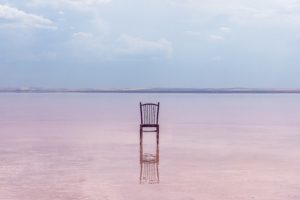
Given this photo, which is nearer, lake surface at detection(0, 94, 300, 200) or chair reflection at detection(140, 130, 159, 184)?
lake surface at detection(0, 94, 300, 200)

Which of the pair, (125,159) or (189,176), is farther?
(125,159)

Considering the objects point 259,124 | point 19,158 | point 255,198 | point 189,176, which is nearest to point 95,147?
point 19,158

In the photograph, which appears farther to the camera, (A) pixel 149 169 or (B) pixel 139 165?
(B) pixel 139 165

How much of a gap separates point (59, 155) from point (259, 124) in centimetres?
884

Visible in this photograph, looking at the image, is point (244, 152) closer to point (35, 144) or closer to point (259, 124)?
point (35, 144)

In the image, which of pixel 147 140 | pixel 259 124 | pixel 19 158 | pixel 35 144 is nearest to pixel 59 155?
pixel 19 158

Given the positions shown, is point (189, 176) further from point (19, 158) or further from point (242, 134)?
point (242, 134)

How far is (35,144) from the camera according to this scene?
11.2 meters

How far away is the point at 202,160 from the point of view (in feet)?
29.5

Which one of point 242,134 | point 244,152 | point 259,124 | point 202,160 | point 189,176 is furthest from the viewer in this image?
point 259,124

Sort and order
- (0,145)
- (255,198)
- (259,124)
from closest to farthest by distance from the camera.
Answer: (255,198) < (0,145) < (259,124)

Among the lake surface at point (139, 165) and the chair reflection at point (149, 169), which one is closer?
the lake surface at point (139, 165)

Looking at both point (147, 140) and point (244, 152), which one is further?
point (147, 140)

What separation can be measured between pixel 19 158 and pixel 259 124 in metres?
9.49
